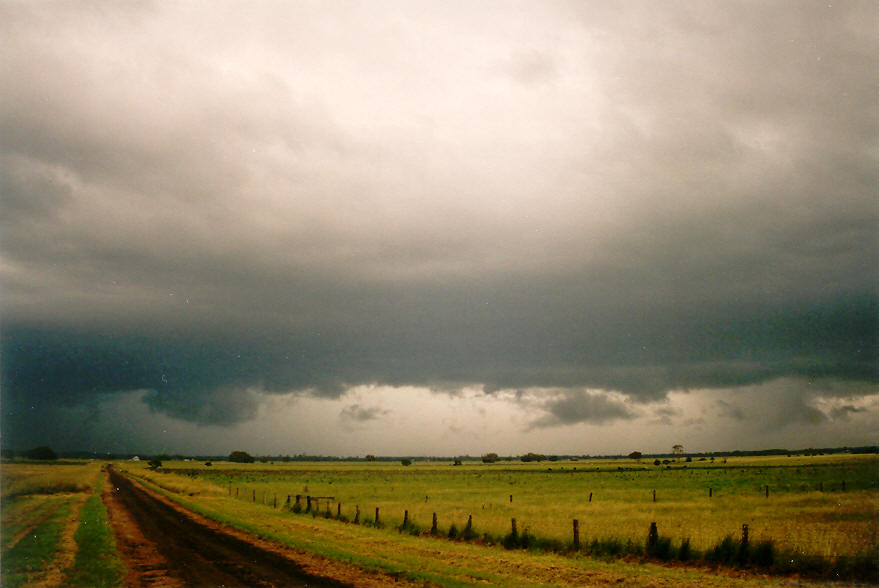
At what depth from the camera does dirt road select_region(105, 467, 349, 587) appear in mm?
19219

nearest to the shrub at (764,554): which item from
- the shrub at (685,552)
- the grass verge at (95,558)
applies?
the shrub at (685,552)

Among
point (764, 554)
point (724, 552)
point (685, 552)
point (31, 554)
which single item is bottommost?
point (31, 554)

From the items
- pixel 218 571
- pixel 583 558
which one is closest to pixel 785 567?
pixel 583 558

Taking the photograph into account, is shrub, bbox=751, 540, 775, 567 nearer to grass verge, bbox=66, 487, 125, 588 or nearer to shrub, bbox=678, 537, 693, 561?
shrub, bbox=678, 537, 693, 561

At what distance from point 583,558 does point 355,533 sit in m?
14.0

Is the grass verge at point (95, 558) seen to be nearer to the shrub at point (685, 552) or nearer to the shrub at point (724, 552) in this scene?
the shrub at point (685, 552)

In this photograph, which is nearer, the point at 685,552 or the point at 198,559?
the point at 198,559

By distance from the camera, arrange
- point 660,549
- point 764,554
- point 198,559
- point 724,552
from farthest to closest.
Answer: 1. point 660,549
2. point 198,559
3. point 724,552
4. point 764,554

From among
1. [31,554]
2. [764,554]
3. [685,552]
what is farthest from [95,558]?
[764,554]

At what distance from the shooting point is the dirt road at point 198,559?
63.1 feet

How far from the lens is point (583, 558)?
25.1 meters

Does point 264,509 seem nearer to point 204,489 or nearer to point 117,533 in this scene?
point 117,533

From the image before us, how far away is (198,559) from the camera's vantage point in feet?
76.9

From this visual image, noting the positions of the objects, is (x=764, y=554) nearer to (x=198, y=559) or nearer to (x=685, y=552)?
(x=685, y=552)
